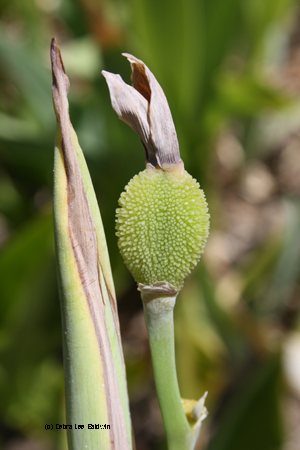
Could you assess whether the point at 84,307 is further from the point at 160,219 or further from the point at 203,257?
the point at 203,257

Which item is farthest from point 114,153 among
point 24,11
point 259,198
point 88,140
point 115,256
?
point 259,198

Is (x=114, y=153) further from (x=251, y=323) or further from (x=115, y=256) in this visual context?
(x=251, y=323)

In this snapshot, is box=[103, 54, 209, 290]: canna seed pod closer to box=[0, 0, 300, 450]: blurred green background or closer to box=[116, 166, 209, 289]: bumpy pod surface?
box=[116, 166, 209, 289]: bumpy pod surface

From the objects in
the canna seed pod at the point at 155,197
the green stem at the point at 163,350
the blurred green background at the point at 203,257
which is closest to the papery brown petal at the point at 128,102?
the canna seed pod at the point at 155,197

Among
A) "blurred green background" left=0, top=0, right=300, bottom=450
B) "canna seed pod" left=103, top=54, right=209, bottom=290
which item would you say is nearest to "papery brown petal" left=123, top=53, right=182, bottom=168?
"canna seed pod" left=103, top=54, right=209, bottom=290

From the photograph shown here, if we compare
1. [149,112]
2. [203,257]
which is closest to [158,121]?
[149,112]

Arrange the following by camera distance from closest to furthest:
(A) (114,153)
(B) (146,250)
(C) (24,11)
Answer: (B) (146,250) → (A) (114,153) → (C) (24,11)
